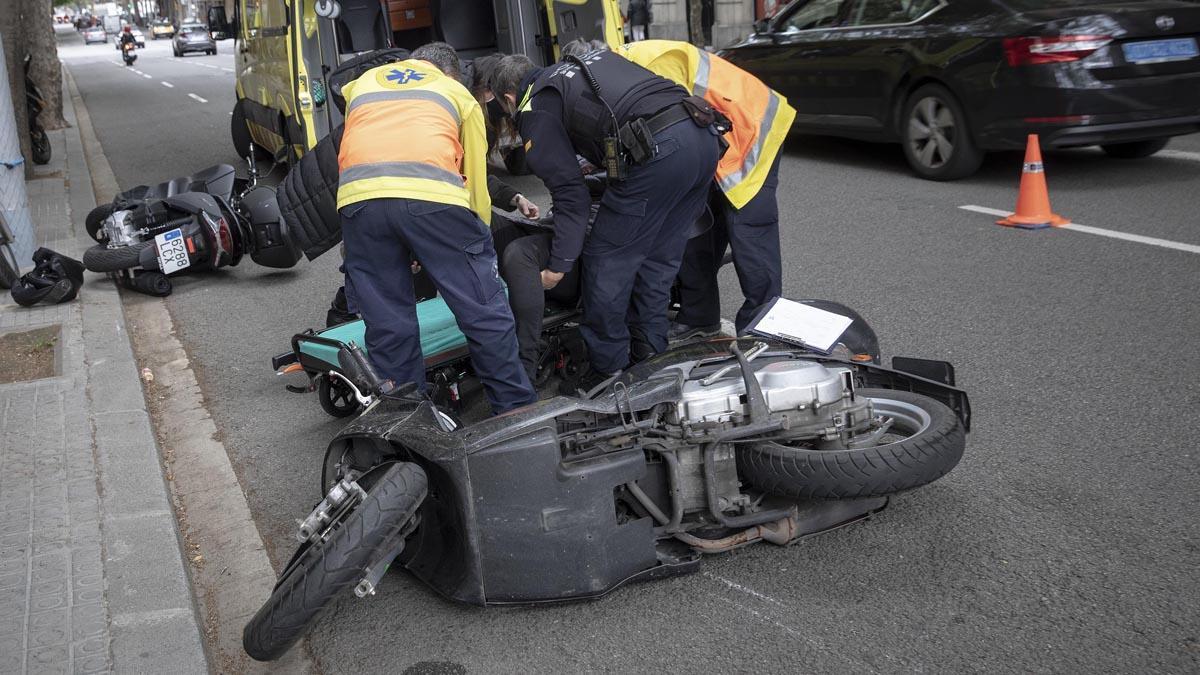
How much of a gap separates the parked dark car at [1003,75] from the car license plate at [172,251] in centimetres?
562

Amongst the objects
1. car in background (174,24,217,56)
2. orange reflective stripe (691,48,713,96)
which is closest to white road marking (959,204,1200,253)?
orange reflective stripe (691,48,713,96)

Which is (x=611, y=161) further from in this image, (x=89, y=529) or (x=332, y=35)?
(x=332, y=35)

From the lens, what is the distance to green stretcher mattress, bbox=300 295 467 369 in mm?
4566

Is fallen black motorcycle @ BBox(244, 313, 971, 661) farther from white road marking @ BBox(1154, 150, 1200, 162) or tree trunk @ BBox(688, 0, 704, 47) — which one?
tree trunk @ BBox(688, 0, 704, 47)

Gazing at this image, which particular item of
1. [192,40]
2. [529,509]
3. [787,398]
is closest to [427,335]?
[529,509]

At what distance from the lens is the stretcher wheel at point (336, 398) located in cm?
481

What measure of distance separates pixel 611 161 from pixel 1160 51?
5554 mm

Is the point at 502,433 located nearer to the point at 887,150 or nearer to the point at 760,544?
the point at 760,544

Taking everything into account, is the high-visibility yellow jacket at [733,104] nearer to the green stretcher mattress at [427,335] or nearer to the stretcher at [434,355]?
the stretcher at [434,355]

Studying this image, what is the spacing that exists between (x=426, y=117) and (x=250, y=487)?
159 centimetres

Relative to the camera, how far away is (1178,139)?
9.94 m

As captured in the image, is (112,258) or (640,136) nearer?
(640,136)

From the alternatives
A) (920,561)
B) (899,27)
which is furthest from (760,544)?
(899,27)

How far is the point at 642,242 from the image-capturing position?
464 centimetres
